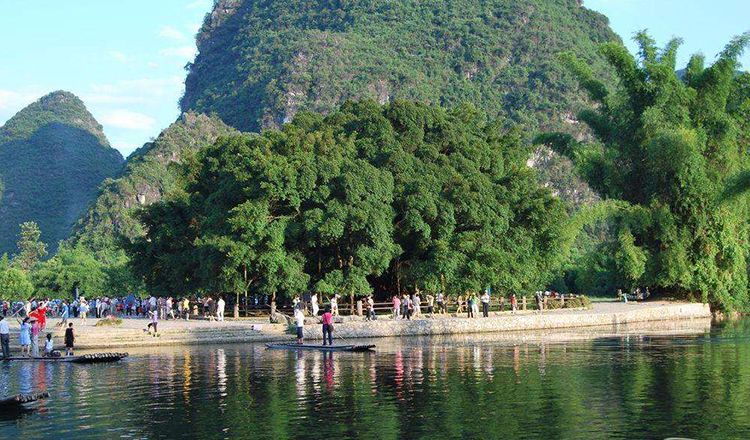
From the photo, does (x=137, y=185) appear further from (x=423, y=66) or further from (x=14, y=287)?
(x=423, y=66)

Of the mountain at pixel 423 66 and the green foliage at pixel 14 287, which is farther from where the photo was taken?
the mountain at pixel 423 66

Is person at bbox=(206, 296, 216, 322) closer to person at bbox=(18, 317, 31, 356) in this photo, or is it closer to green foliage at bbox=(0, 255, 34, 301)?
person at bbox=(18, 317, 31, 356)

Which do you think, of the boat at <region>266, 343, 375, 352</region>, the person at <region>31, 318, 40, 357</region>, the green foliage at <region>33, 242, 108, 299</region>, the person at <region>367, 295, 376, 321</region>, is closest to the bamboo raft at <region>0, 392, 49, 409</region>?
the person at <region>31, 318, 40, 357</region>

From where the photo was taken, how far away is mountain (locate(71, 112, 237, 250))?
406 feet

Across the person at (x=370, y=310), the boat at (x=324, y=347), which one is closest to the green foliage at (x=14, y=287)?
the person at (x=370, y=310)

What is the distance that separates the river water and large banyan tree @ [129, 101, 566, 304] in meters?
12.1

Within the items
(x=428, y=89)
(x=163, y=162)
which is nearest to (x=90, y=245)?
(x=163, y=162)

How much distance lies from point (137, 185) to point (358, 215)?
96.5 meters

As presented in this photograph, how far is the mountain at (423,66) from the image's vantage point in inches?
6550

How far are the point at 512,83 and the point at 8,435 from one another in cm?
16915

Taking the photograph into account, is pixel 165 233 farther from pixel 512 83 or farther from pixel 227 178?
pixel 512 83

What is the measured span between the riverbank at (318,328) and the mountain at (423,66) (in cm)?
12215

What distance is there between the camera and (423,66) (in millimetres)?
179875

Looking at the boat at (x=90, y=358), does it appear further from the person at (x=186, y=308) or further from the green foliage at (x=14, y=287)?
the green foliage at (x=14, y=287)
